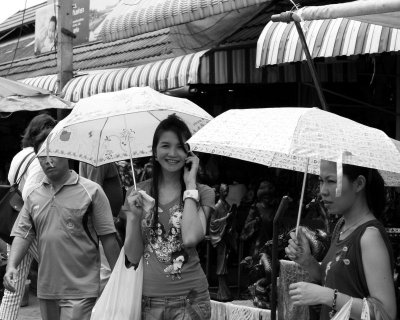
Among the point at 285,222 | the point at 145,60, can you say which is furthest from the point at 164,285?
the point at 145,60

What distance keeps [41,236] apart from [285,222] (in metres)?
3.15

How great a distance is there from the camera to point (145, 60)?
39.5 ft

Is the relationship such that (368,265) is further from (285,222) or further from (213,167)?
(213,167)

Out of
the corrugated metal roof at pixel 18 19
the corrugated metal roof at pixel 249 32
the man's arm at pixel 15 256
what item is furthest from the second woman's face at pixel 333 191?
the corrugated metal roof at pixel 18 19

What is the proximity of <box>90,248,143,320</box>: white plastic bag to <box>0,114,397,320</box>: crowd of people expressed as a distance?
0.14 feet

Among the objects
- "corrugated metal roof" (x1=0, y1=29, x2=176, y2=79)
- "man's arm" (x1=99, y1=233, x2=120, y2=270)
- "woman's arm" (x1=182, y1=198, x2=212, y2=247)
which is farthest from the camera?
"corrugated metal roof" (x1=0, y1=29, x2=176, y2=79)

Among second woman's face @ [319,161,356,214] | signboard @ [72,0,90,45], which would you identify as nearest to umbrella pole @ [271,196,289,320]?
second woman's face @ [319,161,356,214]

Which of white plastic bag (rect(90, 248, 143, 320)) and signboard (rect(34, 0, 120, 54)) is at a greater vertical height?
signboard (rect(34, 0, 120, 54))

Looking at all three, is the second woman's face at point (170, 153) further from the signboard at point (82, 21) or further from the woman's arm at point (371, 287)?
the signboard at point (82, 21)

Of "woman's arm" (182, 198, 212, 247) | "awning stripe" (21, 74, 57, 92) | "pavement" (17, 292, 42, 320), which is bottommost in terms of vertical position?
"pavement" (17, 292, 42, 320)

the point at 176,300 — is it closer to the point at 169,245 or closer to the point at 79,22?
the point at 169,245

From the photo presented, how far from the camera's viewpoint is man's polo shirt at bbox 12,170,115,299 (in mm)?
5105

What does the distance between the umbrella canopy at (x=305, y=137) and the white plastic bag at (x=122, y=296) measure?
0.80 metres

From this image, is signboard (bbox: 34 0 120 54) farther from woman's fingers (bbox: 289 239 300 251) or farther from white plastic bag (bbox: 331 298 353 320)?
white plastic bag (bbox: 331 298 353 320)
